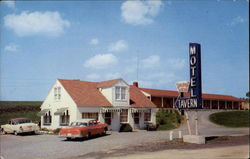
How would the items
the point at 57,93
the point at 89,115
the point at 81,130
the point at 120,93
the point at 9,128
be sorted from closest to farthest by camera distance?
the point at 81,130
the point at 9,128
the point at 89,115
the point at 57,93
the point at 120,93

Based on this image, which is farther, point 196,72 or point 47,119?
point 47,119

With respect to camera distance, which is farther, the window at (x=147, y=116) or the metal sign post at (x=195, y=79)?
the window at (x=147, y=116)

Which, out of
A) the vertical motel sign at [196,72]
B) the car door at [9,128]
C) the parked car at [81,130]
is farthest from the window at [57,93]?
the vertical motel sign at [196,72]

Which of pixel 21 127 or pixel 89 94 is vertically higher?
pixel 89 94

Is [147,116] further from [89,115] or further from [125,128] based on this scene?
[89,115]

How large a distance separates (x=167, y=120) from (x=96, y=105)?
37.2 ft

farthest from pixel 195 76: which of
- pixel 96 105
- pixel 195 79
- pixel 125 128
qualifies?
pixel 96 105

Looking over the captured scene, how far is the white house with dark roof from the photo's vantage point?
29.7m

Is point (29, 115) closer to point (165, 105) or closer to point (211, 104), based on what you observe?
point (165, 105)

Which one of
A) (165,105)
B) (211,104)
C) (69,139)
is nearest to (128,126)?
(69,139)

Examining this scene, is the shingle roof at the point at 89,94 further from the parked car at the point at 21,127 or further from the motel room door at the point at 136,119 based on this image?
the parked car at the point at 21,127

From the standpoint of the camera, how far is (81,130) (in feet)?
70.9

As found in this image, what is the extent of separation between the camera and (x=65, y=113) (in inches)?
1167

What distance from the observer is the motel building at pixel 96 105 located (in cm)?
2966
